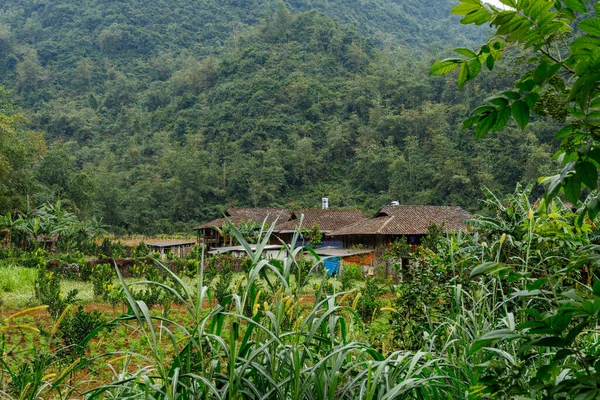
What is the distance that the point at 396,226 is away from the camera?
23.4m

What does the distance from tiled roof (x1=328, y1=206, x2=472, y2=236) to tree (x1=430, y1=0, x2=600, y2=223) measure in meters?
20.6

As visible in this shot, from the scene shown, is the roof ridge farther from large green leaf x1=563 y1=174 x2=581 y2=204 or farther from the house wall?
large green leaf x1=563 y1=174 x2=581 y2=204

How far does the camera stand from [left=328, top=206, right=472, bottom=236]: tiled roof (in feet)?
75.4

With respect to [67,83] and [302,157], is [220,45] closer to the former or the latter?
[67,83]

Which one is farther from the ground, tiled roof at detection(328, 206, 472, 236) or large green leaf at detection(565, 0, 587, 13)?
large green leaf at detection(565, 0, 587, 13)

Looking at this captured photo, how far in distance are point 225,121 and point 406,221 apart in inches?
1470

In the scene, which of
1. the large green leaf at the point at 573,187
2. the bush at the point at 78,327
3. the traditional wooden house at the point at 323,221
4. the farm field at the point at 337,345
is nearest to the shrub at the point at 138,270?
the bush at the point at 78,327

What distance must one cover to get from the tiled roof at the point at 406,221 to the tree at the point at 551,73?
67.6 feet

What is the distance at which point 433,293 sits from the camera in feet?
13.8

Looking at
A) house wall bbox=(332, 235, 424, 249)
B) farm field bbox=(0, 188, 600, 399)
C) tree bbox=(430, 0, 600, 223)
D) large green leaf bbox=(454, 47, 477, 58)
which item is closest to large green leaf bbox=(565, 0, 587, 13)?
tree bbox=(430, 0, 600, 223)

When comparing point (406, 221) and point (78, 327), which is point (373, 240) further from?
point (78, 327)

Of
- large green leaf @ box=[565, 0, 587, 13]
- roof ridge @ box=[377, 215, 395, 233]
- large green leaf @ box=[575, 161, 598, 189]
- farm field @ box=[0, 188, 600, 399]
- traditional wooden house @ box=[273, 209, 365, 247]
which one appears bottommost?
traditional wooden house @ box=[273, 209, 365, 247]

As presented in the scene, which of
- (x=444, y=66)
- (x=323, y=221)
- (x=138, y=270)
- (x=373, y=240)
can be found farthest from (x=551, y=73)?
(x=323, y=221)

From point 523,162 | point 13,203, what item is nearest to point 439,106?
point 523,162
